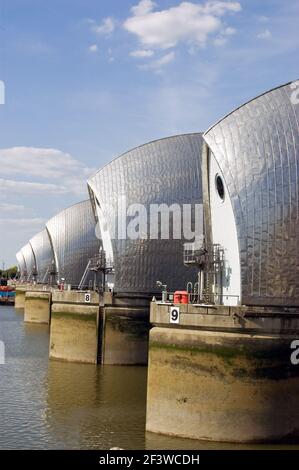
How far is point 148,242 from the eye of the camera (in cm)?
4466

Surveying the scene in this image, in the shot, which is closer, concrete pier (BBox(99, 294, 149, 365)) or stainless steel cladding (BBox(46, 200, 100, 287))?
concrete pier (BBox(99, 294, 149, 365))

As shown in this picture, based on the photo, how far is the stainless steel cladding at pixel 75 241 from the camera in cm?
6525

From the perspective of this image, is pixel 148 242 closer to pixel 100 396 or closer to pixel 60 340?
pixel 60 340

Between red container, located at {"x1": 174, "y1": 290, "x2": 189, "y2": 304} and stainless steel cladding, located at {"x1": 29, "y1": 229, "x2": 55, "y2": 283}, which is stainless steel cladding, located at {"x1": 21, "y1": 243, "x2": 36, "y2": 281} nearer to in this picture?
stainless steel cladding, located at {"x1": 29, "y1": 229, "x2": 55, "y2": 283}

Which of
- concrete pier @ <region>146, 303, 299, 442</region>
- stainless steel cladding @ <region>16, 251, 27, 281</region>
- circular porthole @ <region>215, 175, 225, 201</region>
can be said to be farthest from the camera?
stainless steel cladding @ <region>16, 251, 27, 281</region>

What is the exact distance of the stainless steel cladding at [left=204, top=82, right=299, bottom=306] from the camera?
24.8m

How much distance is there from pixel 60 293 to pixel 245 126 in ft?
75.2

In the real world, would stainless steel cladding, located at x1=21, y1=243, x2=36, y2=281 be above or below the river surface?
above

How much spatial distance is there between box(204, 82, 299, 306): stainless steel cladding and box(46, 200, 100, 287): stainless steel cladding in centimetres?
3840

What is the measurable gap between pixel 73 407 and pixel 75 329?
1472cm

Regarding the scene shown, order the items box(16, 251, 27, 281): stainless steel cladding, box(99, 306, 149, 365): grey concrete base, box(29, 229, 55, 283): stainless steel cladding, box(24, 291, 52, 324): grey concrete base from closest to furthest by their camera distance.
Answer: box(99, 306, 149, 365): grey concrete base → box(24, 291, 52, 324): grey concrete base → box(29, 229, 55, 283): stainless steel cladding → box(16, 251, 27, 281): stainless steel cladding

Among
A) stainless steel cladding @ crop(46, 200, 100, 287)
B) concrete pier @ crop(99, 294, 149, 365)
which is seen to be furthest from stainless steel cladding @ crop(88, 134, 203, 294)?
stainless steel cladding @ crop(46, 200, 100, 287)

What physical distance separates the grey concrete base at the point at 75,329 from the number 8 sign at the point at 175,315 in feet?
61.0

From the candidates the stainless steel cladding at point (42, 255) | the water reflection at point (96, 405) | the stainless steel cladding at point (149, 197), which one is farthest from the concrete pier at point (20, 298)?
the water reflection at point (96, 405)
